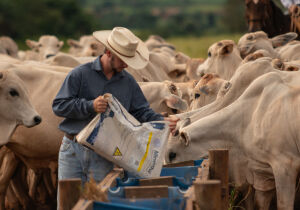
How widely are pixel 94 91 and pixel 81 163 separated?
1.99 ft

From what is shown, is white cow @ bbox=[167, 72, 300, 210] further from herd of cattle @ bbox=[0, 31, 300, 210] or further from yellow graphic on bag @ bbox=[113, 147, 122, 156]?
yellow graphic on bag @ bbox=[113, 147, 122, 156]

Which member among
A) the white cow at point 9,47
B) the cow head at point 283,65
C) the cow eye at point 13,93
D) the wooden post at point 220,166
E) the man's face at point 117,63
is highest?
the white cow at point 9,47

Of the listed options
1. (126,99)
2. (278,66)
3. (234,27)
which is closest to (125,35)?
(126,99)

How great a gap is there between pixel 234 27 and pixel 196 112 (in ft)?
157

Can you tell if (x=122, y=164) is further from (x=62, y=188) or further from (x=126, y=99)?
(x=62, y=188)

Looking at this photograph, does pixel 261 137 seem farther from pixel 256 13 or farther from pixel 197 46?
pixel 197 46

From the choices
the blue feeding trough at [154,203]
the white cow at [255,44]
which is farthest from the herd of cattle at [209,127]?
the blue feeding trough at [154,203]

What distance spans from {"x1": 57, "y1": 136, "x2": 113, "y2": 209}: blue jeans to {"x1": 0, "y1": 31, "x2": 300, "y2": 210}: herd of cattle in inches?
56.2

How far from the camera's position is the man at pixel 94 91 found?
6.08 meters

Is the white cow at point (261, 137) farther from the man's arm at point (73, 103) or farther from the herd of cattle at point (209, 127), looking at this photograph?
the man's arm at point (73, 103)

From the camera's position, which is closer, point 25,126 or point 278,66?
point 25,126

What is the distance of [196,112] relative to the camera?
803 cm

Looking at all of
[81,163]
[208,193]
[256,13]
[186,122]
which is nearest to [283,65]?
[186,122]

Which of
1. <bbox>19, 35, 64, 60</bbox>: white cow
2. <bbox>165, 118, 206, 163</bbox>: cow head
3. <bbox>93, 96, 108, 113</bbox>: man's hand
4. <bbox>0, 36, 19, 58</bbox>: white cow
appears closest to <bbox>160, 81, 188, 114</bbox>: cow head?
<bbox>165, 118, 206, 163</bbox>: cow head
